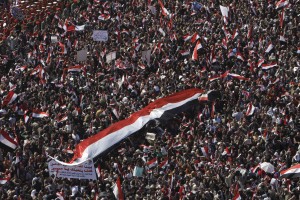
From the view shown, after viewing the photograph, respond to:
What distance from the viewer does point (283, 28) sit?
47.4 m

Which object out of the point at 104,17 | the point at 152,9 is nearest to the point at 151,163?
the point at 152,9

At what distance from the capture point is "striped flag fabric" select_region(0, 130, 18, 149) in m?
38.7

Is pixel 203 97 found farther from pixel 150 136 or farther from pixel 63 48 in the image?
pixel 63 48

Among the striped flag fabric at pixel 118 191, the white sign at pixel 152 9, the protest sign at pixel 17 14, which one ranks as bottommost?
the protest sign at pixel 17 14

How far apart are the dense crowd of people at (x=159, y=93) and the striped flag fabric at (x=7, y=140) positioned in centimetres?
26

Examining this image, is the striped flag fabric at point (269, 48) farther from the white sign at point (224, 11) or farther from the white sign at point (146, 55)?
the white sign at point (146, 55)

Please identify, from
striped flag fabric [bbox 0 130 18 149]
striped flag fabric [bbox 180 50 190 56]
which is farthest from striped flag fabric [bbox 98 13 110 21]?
striped flag fabric [bbox 0 130 18 149]

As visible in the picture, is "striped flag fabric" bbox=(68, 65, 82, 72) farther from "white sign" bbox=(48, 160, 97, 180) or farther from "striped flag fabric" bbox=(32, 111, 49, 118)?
"white sign" bbox=(48, 160, 97, 180)

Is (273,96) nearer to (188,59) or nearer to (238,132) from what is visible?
(238,132)

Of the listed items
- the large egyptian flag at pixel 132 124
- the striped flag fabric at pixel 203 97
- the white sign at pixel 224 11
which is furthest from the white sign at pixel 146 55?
the striped flag fabric at pixel 203 97

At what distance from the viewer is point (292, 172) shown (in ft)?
112

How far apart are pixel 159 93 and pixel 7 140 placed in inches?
291

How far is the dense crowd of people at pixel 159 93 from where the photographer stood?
118 ft

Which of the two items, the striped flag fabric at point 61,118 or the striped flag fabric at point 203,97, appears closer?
the striped flag fabric at point 203,97
